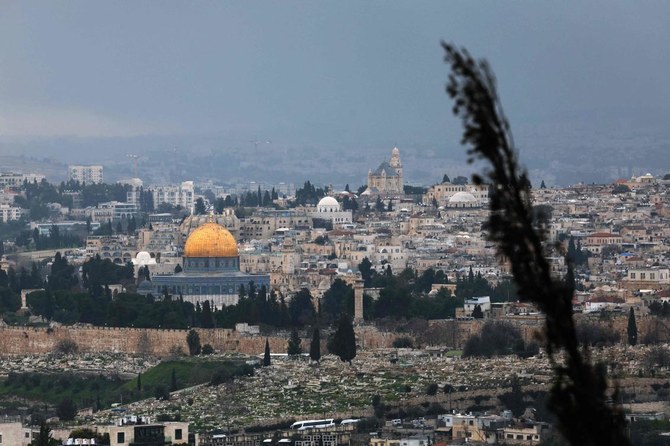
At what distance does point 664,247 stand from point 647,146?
9797 centimetres

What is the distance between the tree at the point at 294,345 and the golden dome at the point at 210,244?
2084 cm

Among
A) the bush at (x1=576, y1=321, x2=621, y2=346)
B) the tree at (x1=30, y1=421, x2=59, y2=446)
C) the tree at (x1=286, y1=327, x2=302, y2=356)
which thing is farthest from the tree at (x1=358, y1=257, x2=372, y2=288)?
the tree at (x1=30, y1=421, x2=59, y2=446)

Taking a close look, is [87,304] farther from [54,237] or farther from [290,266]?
[54,237]

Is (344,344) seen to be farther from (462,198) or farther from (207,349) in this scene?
(462,198)

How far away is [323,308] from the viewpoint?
236ft

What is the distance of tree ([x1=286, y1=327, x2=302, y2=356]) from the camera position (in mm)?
60719

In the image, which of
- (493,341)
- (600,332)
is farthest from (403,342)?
(600,332)

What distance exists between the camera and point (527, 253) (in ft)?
28.3

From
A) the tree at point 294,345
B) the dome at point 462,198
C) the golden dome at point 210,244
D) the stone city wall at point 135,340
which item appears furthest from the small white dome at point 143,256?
the tree at point 294,345

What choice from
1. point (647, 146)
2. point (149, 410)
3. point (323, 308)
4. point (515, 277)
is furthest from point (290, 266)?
point (647, 146)

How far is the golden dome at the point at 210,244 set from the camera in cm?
8394

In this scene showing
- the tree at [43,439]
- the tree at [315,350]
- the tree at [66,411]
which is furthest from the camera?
the tree at [315,350]

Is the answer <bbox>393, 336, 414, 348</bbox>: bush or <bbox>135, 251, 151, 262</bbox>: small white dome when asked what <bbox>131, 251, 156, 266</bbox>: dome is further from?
<bbox>393, 336, 414, 348</bbox>: bush

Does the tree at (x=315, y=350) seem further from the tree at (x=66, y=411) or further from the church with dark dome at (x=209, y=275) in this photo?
the church with dark dome at (x=209, y=275)
